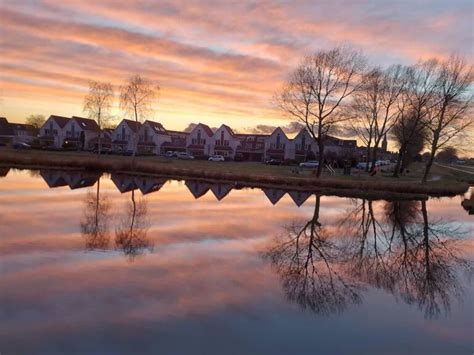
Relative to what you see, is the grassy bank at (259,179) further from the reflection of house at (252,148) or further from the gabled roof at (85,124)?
the gabled roof at (85,124)

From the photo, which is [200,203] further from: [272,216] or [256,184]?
[256,184]

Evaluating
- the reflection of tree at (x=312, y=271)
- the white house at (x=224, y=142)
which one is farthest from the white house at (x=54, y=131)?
the reflection of tree at (x=312, y=271)

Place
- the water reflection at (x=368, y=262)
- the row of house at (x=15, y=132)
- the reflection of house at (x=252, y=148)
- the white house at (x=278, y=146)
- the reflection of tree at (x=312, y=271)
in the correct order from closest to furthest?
the reflection of tree at (x=312, y=271)
the water reflection at (x=368, y=262)
the white house at (x=278, y=146)
the reflection of house at (x=252, y=148)
the row of house at (x=15, y=132)

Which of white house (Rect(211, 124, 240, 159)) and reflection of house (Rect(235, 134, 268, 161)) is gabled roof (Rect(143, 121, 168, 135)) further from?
reflection of house (Rect(235, 134, 268, 161))

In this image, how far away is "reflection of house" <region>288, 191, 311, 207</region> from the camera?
2954 centimetres

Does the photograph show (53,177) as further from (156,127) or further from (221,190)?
(156,127)

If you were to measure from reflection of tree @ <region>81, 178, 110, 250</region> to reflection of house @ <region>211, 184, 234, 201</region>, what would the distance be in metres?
8.33

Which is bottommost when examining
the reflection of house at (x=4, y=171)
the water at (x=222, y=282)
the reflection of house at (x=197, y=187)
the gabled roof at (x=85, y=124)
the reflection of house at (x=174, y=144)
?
the water at (x=222, y=282)

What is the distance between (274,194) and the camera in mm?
33250

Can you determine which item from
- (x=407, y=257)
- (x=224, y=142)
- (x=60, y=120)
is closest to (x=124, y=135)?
(x=60, y=120)

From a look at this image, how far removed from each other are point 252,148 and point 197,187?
57.5 m

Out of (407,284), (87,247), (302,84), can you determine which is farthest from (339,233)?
(302,84)

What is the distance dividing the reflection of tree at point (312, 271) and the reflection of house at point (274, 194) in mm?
10313

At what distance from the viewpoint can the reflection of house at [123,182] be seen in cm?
3022
